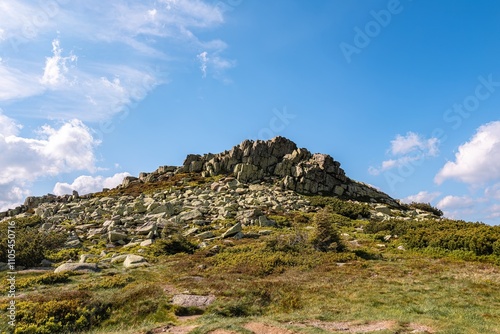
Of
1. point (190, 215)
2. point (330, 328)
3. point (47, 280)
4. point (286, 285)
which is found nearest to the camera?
point (330, 328)

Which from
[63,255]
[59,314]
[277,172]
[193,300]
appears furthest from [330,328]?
[277,172]

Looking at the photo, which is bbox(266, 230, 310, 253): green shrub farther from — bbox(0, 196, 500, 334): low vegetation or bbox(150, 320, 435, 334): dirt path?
bbox(150, 320, 435, 334): dirt path

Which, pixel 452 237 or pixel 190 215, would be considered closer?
pixel 452 237

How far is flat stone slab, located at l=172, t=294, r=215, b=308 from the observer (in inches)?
639

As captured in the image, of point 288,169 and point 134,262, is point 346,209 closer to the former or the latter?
point 288,169

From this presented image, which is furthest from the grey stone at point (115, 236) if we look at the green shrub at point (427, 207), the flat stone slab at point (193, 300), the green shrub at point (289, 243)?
the green shrub at point (427, 207)

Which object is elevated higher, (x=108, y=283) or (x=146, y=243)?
(x=146, y=243)

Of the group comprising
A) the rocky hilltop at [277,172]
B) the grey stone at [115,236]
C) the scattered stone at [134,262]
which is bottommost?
the scattered stone at [134,262]

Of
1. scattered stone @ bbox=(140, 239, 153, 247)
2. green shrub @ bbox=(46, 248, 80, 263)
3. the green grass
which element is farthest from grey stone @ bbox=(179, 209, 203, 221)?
green shrub @ bbox=(46, 248, 80, 263)

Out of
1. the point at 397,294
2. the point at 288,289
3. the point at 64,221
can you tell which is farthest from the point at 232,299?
the point at 64,221

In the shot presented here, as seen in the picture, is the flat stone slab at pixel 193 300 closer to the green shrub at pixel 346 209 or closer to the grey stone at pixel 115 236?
the grey stone at pixel 115 236

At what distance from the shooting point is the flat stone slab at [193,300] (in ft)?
53.3

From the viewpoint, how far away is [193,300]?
54.6 ft

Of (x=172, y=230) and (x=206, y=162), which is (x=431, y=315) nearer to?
(x=172, y=230)
